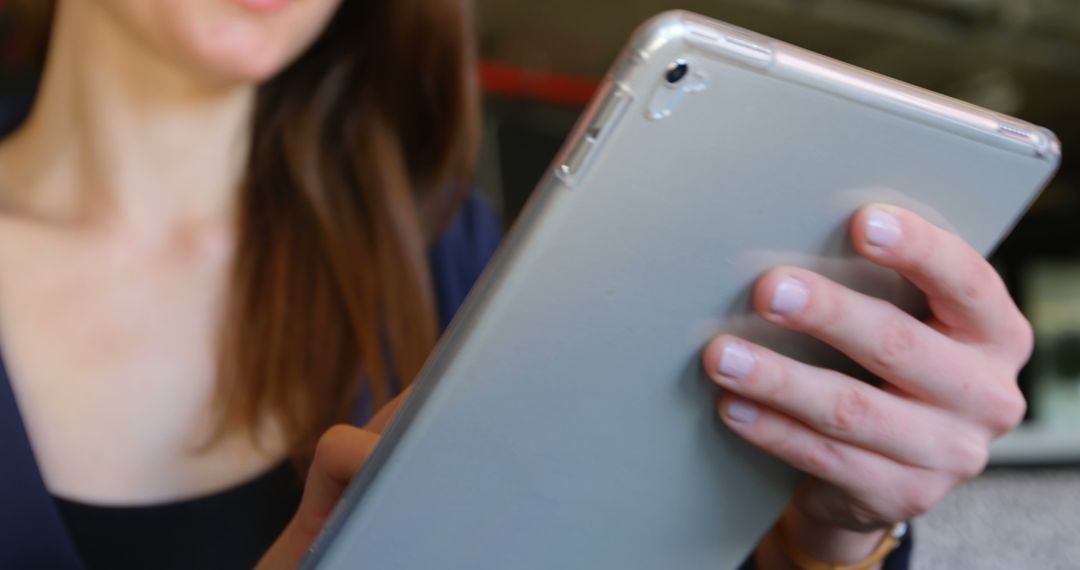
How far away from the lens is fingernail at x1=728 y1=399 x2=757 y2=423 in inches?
15.9

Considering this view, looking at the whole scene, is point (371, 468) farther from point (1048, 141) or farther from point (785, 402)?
point (1048, 141)

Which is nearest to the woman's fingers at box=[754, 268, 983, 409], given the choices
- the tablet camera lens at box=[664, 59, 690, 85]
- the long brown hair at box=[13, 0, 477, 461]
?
the tablet camera lens at box=[664, 59, 690, 85]

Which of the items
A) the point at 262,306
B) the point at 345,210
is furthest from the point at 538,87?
the point at 262,306

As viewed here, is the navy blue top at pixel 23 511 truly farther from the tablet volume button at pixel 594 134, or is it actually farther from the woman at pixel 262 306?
the tablet volume button at pixel 594 134

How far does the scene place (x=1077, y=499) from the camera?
543 millimetres

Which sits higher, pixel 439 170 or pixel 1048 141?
pixel 1048 141

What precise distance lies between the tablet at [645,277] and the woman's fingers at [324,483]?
0.06 m

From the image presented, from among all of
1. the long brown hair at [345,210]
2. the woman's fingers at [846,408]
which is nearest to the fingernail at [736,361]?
the woman's fingers at [846,408]

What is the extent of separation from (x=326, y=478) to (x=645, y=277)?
19cm

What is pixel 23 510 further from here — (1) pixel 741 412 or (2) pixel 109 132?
(1) pixel 741 412

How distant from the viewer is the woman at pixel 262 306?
419 millimetres

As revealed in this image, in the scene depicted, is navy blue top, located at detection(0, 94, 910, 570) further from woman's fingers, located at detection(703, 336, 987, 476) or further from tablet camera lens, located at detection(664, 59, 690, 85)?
tablet camera lens, located at detection(664, 59, 690, 85)

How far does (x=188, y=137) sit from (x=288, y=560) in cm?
53

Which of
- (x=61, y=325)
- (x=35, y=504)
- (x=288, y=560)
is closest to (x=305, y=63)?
(x=61, y=325)
